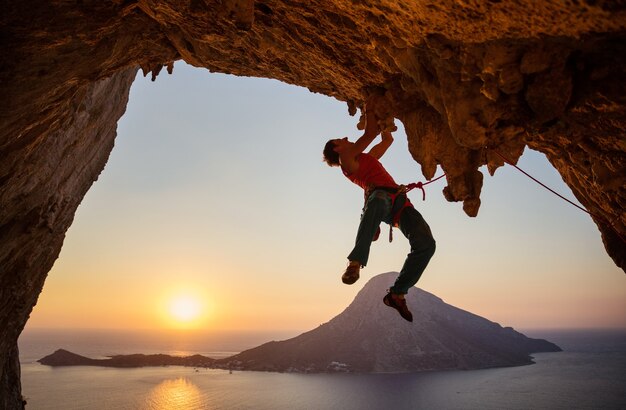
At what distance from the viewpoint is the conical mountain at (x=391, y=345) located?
11756 centimetres

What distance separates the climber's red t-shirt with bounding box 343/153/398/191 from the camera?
4.57 m

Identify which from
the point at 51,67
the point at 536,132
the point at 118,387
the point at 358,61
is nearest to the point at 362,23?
the point at 358,61

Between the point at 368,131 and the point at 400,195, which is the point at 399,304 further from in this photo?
the point at 368,131

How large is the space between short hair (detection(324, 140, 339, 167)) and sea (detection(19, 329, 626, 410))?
264ft

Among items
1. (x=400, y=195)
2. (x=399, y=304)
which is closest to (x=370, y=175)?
(x=400, y=195)

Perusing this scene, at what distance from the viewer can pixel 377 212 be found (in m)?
4.30

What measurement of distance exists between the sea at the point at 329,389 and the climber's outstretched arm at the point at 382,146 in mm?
80389

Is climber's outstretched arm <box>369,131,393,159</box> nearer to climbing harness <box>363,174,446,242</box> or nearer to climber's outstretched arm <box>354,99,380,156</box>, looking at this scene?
climber's outstretched arm <box>354,99,380,156</box>

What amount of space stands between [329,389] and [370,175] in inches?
3876

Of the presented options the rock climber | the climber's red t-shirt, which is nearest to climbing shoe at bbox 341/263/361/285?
the rock climber

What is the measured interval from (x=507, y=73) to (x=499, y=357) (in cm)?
14949

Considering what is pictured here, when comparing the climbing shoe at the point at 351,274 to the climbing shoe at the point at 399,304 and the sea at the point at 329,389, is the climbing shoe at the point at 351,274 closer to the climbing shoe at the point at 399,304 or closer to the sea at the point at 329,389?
the climbing shoe at the point at 399,304

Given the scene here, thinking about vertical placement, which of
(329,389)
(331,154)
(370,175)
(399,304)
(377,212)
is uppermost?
(331,154)

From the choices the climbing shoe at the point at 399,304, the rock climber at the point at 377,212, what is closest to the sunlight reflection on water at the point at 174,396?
the climbing shoe at the point at 399,304
